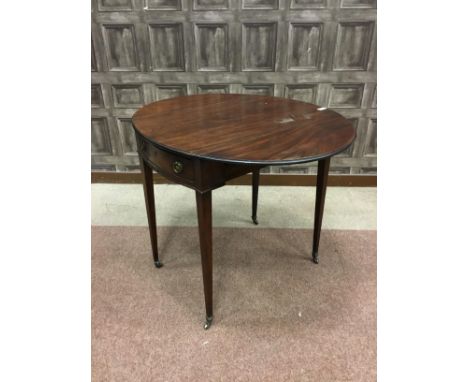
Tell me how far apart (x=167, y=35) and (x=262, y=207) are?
1.16 m

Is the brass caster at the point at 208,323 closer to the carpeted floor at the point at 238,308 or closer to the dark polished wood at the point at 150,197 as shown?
the carpeted floor at the point at 238,308

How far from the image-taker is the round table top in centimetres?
96

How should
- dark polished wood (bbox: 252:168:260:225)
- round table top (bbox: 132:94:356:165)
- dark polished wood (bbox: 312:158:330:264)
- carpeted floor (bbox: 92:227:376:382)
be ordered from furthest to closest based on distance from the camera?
dark polished wood (bbox: 252:168:260:225), dark polished wood (bbox: 312:158:330:264), carpeted floor (bbox: 92:227:376:382), round table top (bbox: 132:94:356:165)

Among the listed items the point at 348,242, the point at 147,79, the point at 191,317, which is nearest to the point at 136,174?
the point at 147,79

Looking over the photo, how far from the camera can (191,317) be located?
4.18 feet

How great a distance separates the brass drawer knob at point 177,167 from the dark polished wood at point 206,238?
3.5 inches

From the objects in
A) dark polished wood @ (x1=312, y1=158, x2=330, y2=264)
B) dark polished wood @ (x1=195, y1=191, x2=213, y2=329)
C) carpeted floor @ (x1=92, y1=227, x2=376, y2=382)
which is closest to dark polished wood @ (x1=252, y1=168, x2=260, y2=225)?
carpeted floor @ (x1=92, y1=227, x2=376, y2=382)

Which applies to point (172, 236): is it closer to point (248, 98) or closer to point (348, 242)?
point (248, 98)

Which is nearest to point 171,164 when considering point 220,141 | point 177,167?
point 177,167

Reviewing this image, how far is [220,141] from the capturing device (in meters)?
1.03

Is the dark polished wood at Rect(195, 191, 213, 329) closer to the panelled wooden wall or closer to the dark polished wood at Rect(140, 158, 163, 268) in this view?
the dark polished wood at Rect(140, 158, 163, 268)

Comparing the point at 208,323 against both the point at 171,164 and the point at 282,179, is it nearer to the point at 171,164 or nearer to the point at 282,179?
the point at 171,164

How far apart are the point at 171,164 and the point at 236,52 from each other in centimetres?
111

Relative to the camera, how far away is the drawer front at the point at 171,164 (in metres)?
1.00
